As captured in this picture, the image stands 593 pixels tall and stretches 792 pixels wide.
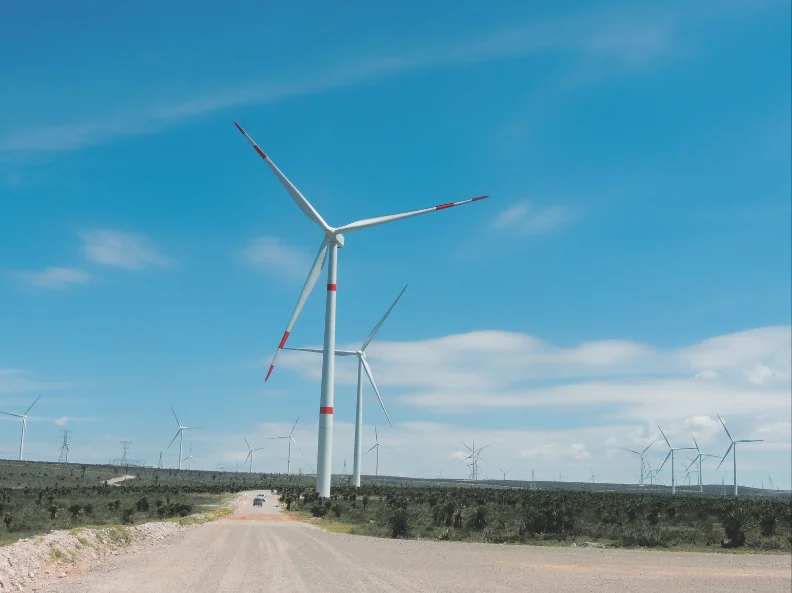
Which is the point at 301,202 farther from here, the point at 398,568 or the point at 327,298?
the point at 398,568

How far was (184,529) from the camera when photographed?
155ft

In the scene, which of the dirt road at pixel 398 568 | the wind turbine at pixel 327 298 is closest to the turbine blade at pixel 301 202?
the wind turbine at pixel 327 298

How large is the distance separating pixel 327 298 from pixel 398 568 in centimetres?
4602

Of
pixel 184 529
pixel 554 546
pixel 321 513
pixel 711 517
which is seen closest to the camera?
pixel 554 546

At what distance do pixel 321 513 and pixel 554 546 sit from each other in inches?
941

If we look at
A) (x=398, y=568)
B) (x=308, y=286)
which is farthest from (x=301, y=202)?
(x=398, y=568)

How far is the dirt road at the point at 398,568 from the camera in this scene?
25.4 m

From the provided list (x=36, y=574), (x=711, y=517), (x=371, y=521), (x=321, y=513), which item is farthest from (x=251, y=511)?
(x=36, y=574)

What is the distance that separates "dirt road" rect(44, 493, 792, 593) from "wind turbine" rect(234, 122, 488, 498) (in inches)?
1067

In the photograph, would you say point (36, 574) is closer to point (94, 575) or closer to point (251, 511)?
point (94, 575)

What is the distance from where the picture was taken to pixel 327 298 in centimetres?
7475

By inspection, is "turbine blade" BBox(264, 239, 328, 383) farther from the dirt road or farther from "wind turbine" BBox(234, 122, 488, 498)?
the dirt road

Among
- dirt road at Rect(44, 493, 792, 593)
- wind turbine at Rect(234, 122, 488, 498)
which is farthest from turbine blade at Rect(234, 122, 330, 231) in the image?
dirt road at Rect(44, 493, 792, 593)

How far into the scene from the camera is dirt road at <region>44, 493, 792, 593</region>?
25.4 m
